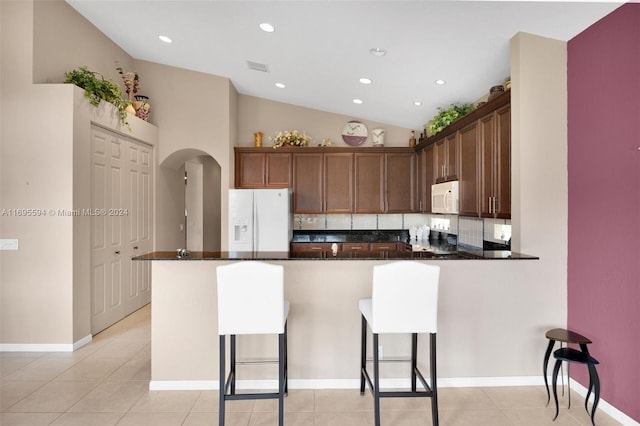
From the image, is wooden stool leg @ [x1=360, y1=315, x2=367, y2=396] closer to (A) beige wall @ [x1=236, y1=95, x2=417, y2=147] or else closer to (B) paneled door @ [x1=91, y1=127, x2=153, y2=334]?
(B) paneled door @ [x1=91, y1=127, x2=153, y2=334]

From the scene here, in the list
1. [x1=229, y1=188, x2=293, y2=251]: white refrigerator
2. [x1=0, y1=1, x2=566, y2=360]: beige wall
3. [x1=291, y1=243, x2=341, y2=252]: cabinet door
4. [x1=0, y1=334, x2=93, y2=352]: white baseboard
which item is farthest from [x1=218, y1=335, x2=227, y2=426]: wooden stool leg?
[x1=291, y1=243, x2=341, y2=252]: cabinet door

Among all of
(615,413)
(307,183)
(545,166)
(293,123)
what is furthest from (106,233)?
(615,413)

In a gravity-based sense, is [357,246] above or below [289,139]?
below

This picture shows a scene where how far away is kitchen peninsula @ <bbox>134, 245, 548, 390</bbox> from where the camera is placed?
272 centimetres

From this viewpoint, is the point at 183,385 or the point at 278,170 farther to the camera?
the point at 278,170

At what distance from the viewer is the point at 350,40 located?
3.16 m

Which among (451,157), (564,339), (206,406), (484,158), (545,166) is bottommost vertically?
(206,406)

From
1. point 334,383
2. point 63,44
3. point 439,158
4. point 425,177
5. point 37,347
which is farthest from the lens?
point 425,177

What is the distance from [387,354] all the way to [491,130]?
80.4 inches

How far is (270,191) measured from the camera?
493 cm

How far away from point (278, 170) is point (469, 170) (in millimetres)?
2791

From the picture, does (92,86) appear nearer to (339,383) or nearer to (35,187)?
(35,187)

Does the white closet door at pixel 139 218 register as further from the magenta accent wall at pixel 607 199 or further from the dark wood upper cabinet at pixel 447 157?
the magenta accent wall at pixel 607 199

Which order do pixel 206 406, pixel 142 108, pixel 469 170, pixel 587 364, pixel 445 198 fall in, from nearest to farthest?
pixel 587 364, pixel 206 406, pixel 469 170, pixel 445 198, pixel 142 108
